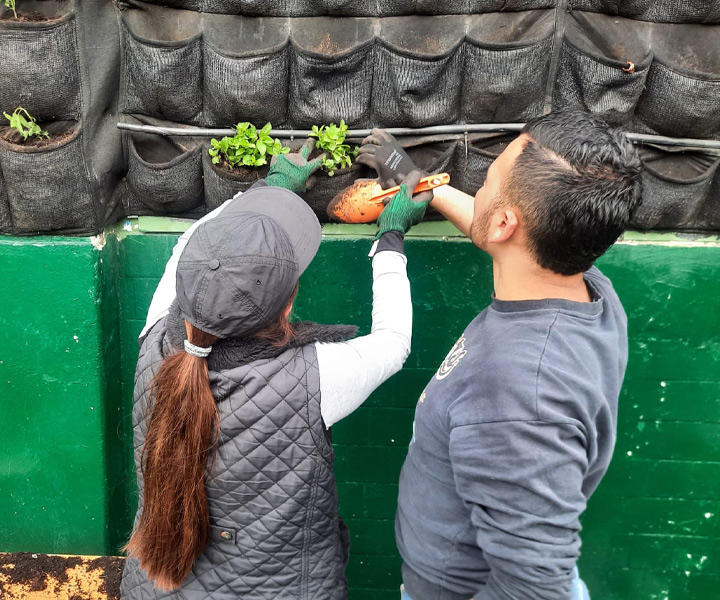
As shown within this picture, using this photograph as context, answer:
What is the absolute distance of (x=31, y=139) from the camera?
236cm

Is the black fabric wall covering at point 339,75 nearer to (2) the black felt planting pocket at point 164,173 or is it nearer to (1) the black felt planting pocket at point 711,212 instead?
(2) the black felt planting pocket at point 164,173

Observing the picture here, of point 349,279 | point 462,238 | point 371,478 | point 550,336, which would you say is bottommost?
point 371,478

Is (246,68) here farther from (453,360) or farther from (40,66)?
(453,360)

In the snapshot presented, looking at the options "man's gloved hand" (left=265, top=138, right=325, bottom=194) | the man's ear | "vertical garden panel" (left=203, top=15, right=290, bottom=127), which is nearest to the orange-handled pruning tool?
"man's gloved hand" (left=265, top=138, right=325, bottom=194)

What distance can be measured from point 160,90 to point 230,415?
1226 millimetres

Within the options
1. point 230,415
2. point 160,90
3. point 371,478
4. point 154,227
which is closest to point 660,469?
point 371,478

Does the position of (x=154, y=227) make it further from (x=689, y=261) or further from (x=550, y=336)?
(x=689, y=261)

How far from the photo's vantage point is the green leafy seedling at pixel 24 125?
2252mm

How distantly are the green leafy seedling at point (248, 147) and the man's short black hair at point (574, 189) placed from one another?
103 cm

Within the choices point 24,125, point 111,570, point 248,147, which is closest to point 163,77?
point 248,147

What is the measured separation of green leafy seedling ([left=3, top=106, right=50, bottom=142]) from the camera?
7.39 feet

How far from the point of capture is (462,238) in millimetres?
2625

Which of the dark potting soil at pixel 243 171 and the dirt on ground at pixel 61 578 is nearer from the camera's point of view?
the dark potting soil at pixel 243 171

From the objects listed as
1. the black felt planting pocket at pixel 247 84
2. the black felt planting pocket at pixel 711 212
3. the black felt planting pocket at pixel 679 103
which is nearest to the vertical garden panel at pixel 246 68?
the black felt planting pocket at pixel 247 84
